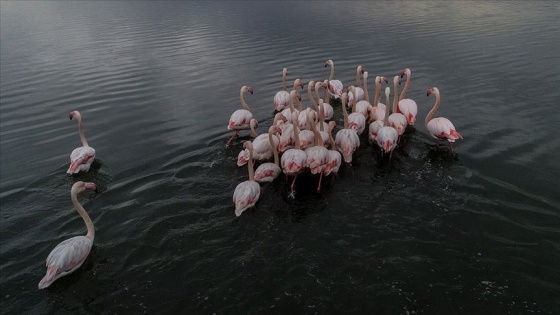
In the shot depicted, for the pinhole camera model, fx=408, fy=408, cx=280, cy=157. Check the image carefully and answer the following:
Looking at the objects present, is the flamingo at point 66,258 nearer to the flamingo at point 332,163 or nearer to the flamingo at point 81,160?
the flamingo at point 81,160

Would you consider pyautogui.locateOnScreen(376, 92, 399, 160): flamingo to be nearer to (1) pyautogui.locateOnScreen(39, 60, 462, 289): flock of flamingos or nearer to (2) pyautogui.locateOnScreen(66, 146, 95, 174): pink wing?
(1) pyautogui.locateOnScreen(39, 60, 462, 289): flock of flamingos

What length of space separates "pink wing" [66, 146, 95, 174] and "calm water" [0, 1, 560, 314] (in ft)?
0.94

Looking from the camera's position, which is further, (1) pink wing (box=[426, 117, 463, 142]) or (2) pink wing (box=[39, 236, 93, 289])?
(1) pink wing (box=[426, 117, 463, 142])

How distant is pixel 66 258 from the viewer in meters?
7.43

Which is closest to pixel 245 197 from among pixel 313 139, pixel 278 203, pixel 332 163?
pixel 278 203

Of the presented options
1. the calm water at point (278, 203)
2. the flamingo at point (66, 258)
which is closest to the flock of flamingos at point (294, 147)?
the flamingo at point (66, 258)

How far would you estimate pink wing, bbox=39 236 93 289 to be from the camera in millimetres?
7250

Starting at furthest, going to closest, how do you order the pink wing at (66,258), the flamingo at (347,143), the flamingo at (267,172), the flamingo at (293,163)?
the flamingo at (347,143), the flamingo at (267,172), the flamingo at (293,163), the pink wing at (66,258)

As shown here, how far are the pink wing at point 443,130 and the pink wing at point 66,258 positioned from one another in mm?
9201

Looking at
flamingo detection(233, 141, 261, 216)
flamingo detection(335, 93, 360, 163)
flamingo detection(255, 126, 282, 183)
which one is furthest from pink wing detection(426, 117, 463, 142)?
flamingo detection(233, 141, 261, 216)

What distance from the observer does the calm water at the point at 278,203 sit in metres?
6.98

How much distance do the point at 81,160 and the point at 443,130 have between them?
33.0 feet

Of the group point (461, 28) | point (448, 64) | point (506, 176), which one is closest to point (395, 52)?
point (448, 64)

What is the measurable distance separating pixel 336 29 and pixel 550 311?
29.0m
